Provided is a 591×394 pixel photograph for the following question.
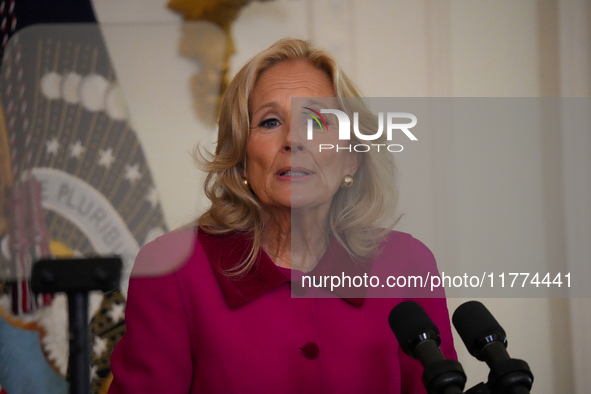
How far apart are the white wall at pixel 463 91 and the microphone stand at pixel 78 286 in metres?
0.66

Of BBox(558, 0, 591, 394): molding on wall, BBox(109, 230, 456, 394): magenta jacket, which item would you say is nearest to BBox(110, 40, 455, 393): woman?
BBox(109, 230, 456, 394): magenta jacket

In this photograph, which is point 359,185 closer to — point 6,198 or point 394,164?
point 394,164

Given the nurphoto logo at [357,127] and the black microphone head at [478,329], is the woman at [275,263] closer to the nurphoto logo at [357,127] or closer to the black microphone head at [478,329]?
the nurphoto logo at [357,127]

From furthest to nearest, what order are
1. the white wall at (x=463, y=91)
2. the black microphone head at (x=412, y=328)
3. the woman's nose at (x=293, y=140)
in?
the white wall at (x=463, y=91)
the woman's nose at (x=293, y=140)
the black microphone head at (x=412, y=328)

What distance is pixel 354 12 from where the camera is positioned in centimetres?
178

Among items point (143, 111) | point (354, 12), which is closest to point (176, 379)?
point (143, 111)

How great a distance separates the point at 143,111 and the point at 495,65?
1.26m

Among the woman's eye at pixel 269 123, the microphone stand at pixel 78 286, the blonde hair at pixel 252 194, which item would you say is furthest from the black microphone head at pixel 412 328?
the woman's eye at pixel 269 123

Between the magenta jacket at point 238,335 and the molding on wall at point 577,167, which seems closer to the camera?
the magenta jacket at point 238,335

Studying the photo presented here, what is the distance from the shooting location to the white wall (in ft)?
4.95

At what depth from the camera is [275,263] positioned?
1305 millimetres

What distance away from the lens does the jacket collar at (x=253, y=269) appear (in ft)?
3.89

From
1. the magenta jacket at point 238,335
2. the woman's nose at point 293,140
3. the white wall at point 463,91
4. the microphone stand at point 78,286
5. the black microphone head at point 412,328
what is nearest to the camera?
the microphone stand at point 78,286

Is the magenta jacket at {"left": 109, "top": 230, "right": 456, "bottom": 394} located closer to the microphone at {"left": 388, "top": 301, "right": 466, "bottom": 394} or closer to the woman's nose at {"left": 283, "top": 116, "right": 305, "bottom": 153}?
the woman's nose at {"left": 283, "top": 116, "right": 305, "bottom": 153}
